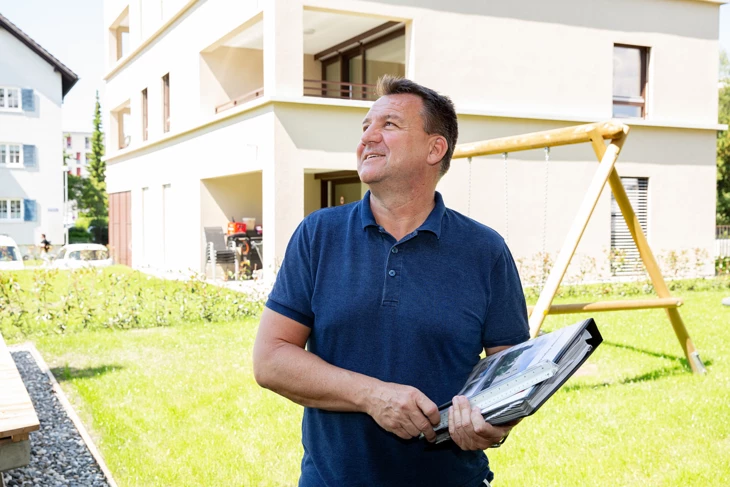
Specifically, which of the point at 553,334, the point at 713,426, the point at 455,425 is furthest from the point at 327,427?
the point at 713,426

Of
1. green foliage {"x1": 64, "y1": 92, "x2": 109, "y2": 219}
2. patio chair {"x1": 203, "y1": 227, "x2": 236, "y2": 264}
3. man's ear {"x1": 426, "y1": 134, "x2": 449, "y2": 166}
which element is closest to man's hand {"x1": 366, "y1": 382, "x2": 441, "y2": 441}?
man's ear {"x1": 426, "y1": 134, "x2": 449, "y2": 166}

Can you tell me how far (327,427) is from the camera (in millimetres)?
2393

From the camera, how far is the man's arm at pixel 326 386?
2.15 metres

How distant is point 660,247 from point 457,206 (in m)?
6.16

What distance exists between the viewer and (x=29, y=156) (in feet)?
132

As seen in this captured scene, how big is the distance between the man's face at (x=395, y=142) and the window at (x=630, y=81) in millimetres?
18339

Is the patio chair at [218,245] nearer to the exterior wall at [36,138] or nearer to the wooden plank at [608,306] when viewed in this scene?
the wooden plank at [608,306]

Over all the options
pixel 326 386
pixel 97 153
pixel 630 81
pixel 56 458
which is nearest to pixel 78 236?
pixel 97 153

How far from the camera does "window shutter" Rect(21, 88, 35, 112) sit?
1581 inches

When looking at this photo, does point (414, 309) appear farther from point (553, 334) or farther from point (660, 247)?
point (660, 247)

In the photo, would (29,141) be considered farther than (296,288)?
Yes

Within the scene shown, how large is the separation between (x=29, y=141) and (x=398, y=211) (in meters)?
42.5

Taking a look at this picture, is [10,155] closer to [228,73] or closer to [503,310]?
[228,73]

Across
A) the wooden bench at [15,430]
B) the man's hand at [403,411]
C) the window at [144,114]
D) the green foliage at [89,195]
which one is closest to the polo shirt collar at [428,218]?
the man's hand at [403,411]
